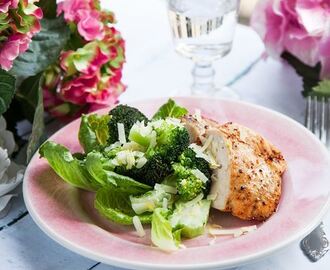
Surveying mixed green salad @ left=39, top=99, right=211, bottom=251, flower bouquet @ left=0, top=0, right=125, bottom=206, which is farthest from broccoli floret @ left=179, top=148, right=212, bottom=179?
flower bouquet @ left=0, top=0, right=125, bottom=206

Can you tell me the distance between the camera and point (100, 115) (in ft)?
4.37

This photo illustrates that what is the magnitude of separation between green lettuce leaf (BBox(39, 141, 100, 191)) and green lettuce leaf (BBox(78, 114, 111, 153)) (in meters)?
0.08

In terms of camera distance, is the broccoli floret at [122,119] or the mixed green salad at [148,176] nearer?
the mixed green salad at [148,176]

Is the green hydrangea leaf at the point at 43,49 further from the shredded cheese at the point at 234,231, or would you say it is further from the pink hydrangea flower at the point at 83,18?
the shredded cheese at the point at 234,231

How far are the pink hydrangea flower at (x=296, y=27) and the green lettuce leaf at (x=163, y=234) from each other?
23.8 inches

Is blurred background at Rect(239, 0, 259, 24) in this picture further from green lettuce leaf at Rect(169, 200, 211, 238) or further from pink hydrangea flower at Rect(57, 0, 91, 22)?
green lettuce leaf at Rect(169, 200, 211, 238)

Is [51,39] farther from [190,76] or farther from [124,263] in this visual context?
[124,263]

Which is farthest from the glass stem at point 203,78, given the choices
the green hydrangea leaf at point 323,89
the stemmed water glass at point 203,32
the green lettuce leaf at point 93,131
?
the green lettuce leaf at point 93,131

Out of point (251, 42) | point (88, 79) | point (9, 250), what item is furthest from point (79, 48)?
point (251, 42)

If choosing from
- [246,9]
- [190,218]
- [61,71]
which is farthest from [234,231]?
[246,9]

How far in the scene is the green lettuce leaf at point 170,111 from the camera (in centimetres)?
131

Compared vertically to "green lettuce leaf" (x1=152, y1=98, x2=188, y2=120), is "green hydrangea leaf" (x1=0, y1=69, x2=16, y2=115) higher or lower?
higher

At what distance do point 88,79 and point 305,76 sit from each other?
490 millimetres

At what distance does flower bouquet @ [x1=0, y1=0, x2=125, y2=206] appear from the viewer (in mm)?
1293
